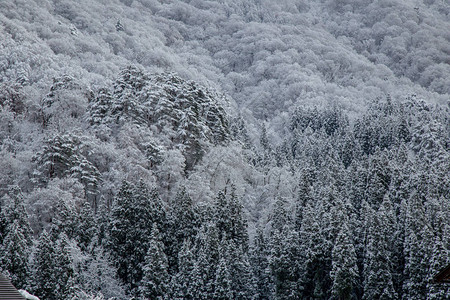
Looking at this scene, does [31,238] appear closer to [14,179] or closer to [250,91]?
[14,179]

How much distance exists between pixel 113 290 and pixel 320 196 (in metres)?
27.2

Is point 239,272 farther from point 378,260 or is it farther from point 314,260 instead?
point 378,260

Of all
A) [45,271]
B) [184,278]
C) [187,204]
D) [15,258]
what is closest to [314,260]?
[184,278]

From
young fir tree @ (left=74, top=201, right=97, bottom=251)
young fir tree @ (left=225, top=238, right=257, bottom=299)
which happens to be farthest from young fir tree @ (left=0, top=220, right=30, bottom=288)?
young fir tree @ (left=225, top=238, right=257, bottom=299)

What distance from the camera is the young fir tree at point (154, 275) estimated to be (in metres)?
47.0

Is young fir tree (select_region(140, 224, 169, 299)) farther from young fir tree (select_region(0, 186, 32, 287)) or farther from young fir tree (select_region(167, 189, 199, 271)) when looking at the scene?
young fir tree (select_region(0, 186, 32, 287))

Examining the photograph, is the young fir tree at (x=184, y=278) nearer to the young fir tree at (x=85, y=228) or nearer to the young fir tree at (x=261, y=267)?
the young fir tree at (x=261, y=267)

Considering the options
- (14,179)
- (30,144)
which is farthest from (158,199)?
(30,144)

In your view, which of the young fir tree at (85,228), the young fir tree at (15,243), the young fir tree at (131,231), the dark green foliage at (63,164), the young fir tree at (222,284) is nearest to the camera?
the young fir tree at (15,243)

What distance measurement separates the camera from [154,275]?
4741 centimetres

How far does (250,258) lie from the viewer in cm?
5591

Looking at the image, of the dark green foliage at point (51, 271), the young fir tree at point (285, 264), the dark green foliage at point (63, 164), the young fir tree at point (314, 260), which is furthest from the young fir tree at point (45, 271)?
the young fir tree at point (314, 260)

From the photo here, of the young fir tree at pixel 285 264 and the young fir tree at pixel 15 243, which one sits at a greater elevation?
the young fir tree at pixel 15 243

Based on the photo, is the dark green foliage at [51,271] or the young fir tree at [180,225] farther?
the young fir tree at [180,225]
